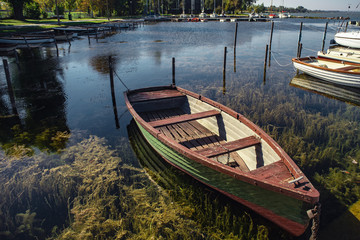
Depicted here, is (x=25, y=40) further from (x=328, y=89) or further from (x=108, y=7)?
(x=108, y=7)

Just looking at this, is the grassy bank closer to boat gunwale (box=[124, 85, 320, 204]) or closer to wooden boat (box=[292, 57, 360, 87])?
wooden boat (box=[292, 57, 360, 87])

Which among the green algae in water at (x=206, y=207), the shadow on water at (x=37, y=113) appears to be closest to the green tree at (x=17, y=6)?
the shadow on water at (x=37, y=113)

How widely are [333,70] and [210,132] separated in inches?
493

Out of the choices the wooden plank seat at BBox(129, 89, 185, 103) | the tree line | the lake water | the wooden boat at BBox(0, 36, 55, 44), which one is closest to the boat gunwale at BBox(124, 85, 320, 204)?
the lake water

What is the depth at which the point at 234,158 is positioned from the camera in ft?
26.3

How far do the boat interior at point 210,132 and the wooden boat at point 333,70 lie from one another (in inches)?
470

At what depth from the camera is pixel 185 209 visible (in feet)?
22.4

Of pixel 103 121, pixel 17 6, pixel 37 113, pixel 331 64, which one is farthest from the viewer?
pixel 17 6

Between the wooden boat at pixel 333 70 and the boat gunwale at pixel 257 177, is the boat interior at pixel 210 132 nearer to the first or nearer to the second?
the boat gunwale at pixel 257 177

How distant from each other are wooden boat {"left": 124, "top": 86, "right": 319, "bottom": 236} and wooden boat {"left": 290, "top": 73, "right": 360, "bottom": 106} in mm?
10668

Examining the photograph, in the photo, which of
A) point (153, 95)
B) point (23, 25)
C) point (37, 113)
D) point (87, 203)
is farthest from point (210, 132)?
point (23, 25)

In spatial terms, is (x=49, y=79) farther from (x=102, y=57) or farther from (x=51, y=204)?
(x=51, y=204)

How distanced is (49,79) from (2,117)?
25.2ft

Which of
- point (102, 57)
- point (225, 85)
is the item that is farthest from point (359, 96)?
point (102, 57)
